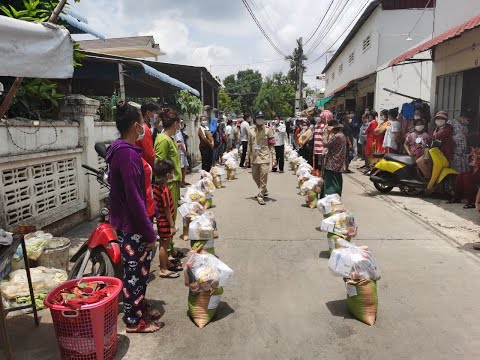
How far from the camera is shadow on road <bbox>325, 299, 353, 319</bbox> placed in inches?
144

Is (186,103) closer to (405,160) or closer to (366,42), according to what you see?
(405,160)

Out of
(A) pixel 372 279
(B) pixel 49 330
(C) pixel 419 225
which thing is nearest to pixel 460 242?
(C) pixel 419 225

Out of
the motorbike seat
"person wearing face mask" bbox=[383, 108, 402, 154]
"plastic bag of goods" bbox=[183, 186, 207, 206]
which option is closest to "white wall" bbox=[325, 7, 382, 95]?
"person wearing face mask" bbox=[383, 108, 402, 154]

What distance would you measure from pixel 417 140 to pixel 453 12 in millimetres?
3206

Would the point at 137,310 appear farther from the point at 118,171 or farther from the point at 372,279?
the point at 372,279

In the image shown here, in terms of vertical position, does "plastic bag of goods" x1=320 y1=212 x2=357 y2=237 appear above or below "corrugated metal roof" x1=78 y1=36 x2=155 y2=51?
below

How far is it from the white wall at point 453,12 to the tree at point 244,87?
58132 millimetres

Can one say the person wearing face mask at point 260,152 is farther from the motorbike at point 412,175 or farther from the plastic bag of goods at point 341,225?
the plastic bag of goods at point 341,225

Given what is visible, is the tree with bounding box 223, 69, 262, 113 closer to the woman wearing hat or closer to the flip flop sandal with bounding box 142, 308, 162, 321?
the woman wearing hat

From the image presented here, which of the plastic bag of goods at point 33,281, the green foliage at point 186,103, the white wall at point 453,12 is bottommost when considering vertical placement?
the plastic bag of goods at point 33,281

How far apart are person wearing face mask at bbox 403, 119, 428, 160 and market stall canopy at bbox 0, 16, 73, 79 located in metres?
8.20

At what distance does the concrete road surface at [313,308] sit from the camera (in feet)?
10.2

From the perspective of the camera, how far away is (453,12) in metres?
9.38

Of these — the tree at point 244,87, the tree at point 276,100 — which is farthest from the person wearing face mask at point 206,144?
the tree at point 244,87
